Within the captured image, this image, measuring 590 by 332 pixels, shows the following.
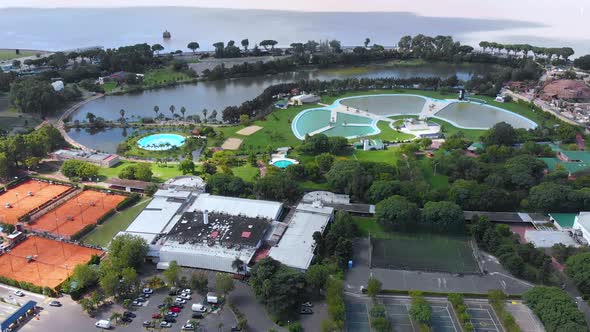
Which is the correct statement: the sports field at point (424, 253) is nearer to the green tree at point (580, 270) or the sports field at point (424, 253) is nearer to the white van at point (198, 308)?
the green tree at point (580, 270)

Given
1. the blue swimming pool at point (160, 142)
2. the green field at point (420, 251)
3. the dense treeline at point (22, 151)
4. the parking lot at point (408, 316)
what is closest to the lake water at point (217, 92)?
the blue swimming pool at point (160, 142)

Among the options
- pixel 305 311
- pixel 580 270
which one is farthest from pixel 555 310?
pixel 305 311

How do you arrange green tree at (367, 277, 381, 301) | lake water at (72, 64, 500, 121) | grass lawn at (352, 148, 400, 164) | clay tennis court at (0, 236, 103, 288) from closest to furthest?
green tree at (367, 277, 381, 301) → clay tennis court at (0, 236, 103, 288) → grass lawn at (352, 148, 400, 164) → lake water at (72, 64, 500, 121)

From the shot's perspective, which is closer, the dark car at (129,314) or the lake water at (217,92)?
the dark car at (129,314)

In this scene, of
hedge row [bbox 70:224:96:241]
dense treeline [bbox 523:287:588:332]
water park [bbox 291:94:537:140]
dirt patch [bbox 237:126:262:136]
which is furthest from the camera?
water park [bbox 291:94:537:140]

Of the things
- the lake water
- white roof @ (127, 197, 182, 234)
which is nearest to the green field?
white roof @ (127, 197, 182, 234)

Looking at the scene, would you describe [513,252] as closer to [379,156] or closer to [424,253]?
[424,253]

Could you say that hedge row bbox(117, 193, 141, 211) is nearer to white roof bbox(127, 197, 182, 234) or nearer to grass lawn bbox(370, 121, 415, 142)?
white roof bbox(127, 197, 182, 234)
